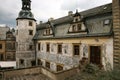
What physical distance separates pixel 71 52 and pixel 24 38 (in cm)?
1197

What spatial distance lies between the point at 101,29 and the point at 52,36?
944 cm

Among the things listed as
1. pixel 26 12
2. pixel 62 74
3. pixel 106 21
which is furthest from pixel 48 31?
pixel 106 21

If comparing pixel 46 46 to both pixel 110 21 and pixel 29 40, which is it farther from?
pixel 110 21

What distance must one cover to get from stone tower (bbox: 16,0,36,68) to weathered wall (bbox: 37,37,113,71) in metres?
A: 2.31

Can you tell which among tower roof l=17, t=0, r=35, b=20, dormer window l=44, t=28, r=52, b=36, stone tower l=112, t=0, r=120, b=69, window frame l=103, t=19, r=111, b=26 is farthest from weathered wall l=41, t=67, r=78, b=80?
tower roof l=17, t=0, r=35, b=20

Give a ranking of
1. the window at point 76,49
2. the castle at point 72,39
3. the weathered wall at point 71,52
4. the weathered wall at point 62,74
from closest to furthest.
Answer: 1. the castle at point 72,39
2. the weathered wall at point 71,52
3. the weathered wall at point 62,74
4. the window at point 76,49

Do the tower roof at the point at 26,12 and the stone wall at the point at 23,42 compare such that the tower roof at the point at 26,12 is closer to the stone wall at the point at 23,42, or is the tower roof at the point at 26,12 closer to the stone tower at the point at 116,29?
the stone wall at the point at 23,42

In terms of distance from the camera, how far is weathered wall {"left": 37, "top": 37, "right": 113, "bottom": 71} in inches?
485

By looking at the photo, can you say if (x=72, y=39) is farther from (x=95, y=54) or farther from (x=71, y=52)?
(x=95, y=54)

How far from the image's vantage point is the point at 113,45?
11719mm

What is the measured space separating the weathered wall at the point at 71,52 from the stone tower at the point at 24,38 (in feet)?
7.58

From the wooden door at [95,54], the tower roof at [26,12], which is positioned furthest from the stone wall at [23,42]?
the wooden door at [95,54]

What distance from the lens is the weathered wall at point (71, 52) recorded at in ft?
40.4

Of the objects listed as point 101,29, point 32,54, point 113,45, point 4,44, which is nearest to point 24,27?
point 32,54
